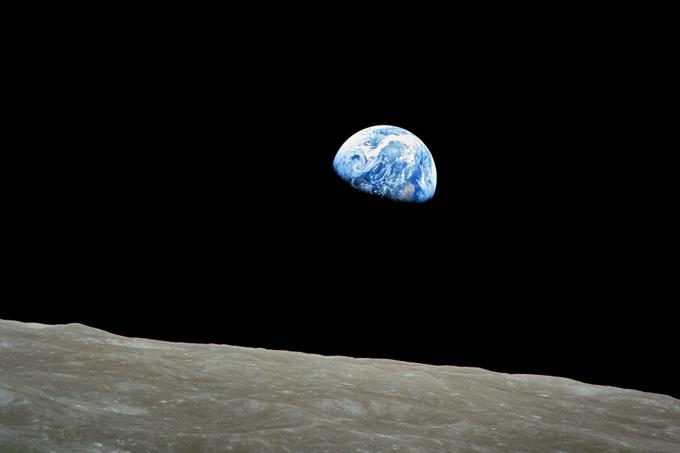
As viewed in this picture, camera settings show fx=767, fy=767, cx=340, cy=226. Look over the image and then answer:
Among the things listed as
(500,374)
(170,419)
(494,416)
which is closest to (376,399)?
(494,416)

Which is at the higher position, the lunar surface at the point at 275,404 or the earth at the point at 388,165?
the earth at the point at 388,165

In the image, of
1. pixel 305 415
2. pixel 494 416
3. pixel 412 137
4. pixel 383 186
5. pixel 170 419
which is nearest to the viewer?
pixel 170 419

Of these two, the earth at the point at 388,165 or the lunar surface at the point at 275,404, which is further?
the earth at the point at 388,165

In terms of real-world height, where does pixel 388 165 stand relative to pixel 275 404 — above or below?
above

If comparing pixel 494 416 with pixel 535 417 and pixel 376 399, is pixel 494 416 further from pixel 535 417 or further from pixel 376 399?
pixel 376 399

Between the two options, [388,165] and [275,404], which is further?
[388,165]
